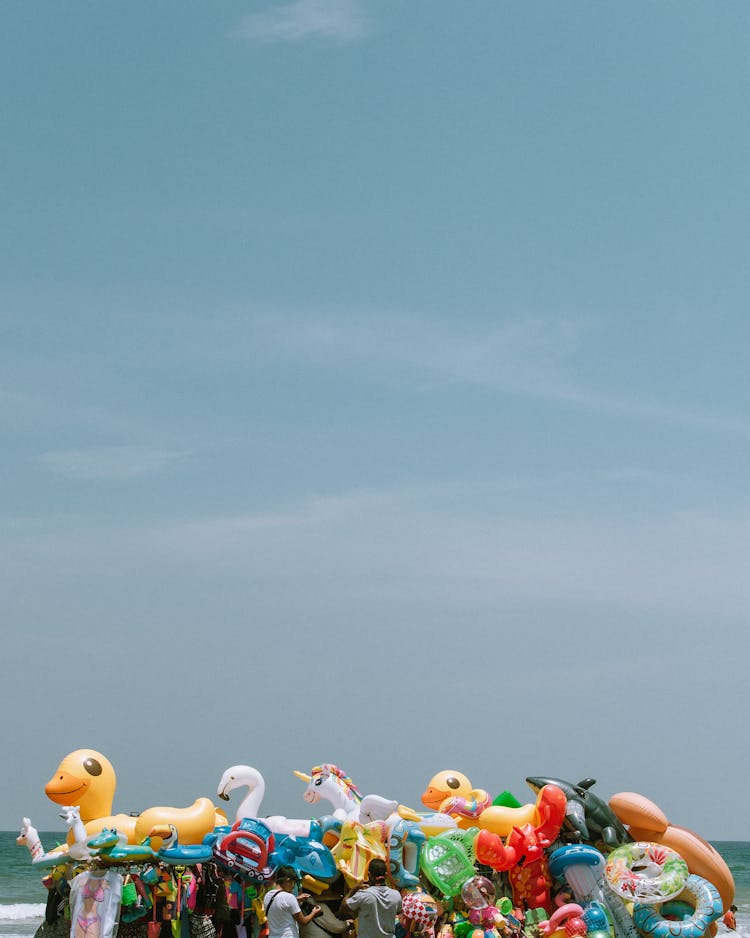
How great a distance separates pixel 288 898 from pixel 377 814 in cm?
129

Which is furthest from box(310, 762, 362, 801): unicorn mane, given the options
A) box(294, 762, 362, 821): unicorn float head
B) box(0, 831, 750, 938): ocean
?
box(0, 831, 750, 938): ocean

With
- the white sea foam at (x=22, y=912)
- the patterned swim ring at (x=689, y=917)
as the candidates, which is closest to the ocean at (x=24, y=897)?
the white sea foam at (x=22, y=912)

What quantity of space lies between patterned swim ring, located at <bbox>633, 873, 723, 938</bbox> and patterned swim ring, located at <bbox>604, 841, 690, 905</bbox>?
14 centimetres

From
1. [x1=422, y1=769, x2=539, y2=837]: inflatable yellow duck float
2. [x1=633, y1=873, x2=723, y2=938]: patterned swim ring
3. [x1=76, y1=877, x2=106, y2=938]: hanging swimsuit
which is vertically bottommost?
[x1=633, y1=873, x2=723, y2=938]: patterned swim ring

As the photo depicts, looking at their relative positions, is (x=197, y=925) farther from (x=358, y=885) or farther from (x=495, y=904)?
(x=495, y=904)

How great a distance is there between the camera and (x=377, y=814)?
1226cm

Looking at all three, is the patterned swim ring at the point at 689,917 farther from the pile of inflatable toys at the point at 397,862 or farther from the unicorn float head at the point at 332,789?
the unicorn float head at the point at 332,789

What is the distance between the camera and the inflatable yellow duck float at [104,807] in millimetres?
11633

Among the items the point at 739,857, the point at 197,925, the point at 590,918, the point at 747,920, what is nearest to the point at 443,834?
the point at 590,918

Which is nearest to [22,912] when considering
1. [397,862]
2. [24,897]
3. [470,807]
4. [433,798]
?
[24,897]

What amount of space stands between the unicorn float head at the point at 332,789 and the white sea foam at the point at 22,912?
51.0ft

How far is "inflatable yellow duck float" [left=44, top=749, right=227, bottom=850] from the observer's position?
1163 cm

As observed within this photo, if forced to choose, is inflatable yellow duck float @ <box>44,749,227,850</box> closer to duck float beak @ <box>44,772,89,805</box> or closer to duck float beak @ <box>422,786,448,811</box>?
duck float beak @ <box>44,772,89,805</box>

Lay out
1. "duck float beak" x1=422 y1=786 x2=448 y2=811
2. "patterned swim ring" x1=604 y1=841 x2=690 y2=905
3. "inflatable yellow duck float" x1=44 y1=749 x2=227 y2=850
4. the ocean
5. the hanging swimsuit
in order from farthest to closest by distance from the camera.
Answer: the ocean
"duck float beak" x1=422 y1=786 x2=448 y2=811
"patterned swim ring" x1=604 y1=841 x2=690 y2=905
"inflatable yellow duck float" x1=44 y1=749 x2=227 y2=850
the hanging swimsuit
